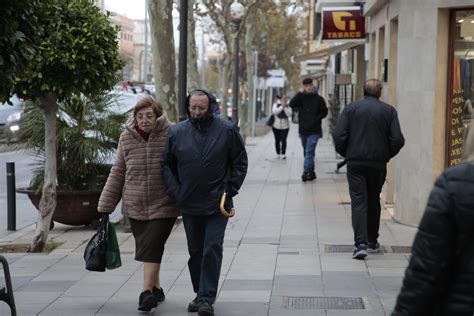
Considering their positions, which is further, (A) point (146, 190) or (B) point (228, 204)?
(A) point (146, 190)

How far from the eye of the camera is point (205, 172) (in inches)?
279

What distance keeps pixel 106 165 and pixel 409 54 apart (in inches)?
158

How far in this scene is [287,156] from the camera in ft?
87.4

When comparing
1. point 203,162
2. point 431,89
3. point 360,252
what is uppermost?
point 431,89

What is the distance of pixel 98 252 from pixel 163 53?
6990 millimetres

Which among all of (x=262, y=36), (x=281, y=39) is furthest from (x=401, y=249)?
(x=281, y=39)

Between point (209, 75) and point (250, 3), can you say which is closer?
point (250, 3)

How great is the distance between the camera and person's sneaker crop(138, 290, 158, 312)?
23.9 feet

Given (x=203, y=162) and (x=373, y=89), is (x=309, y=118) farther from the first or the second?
(x=203, y=162)

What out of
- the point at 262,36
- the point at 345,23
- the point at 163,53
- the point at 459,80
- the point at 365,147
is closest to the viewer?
the point at 365,147

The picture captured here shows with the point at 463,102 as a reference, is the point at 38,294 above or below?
below

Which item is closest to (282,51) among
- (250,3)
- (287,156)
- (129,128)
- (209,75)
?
(250,3)

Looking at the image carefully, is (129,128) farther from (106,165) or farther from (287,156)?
(287,156)

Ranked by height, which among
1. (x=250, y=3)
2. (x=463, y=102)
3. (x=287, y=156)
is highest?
(x=250, y=3)
